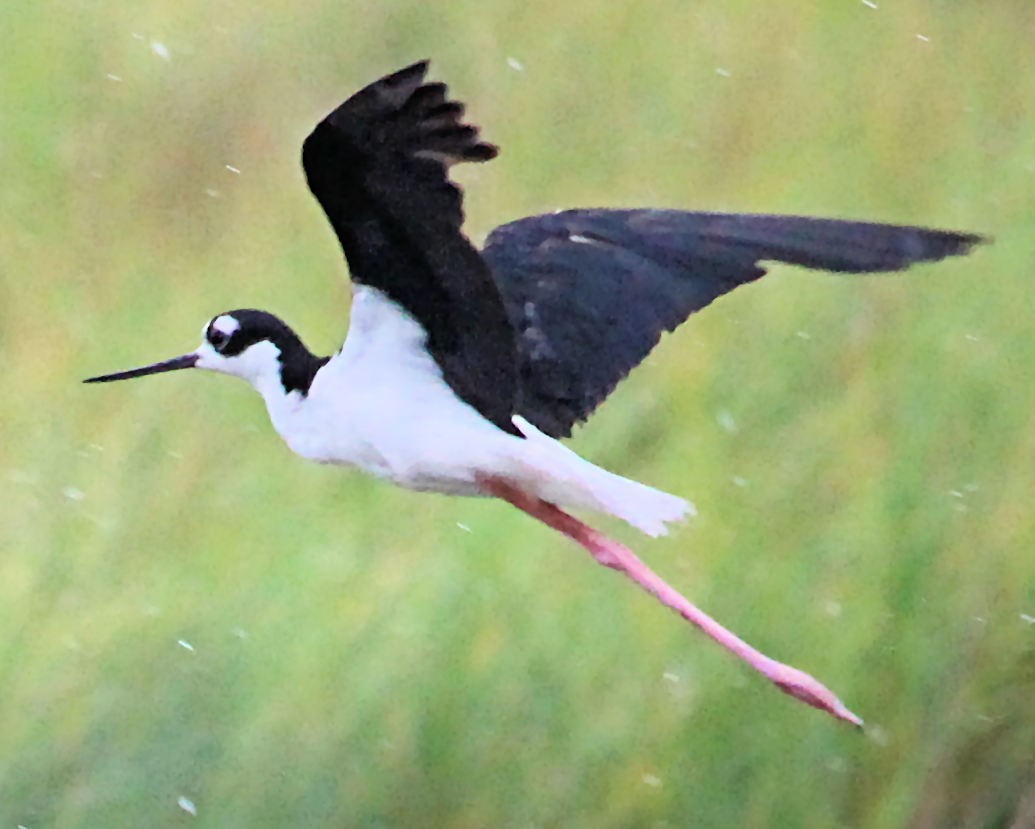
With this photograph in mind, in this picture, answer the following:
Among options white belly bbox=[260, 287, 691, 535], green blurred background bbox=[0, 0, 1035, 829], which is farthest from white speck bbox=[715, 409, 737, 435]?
white belly bbox=[260, 287, 691, 535]

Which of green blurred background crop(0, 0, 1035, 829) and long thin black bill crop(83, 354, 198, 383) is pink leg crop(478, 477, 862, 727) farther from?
long thin black bill crop(83, 354, 198, 383)

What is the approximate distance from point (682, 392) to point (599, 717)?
0.87 ft

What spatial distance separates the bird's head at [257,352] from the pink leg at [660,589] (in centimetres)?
15

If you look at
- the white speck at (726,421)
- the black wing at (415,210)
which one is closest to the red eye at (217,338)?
the black wing at (415,210)

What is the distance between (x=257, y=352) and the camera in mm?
990

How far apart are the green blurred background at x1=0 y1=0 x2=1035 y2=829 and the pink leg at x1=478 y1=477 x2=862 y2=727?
0.07 feet

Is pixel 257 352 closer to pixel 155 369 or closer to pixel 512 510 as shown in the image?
pixel 155 369

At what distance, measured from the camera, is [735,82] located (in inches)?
44.2

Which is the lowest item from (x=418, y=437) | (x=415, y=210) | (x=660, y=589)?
(x=660, y=589)

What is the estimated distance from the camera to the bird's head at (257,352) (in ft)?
3.22

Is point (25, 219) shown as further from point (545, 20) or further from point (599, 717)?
point (599, 717)

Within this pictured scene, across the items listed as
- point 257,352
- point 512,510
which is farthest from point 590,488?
point 257,352

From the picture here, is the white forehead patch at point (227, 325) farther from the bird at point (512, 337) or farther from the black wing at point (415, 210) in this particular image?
the black wing at point (415, 210)

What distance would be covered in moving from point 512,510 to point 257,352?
8.9 inches
